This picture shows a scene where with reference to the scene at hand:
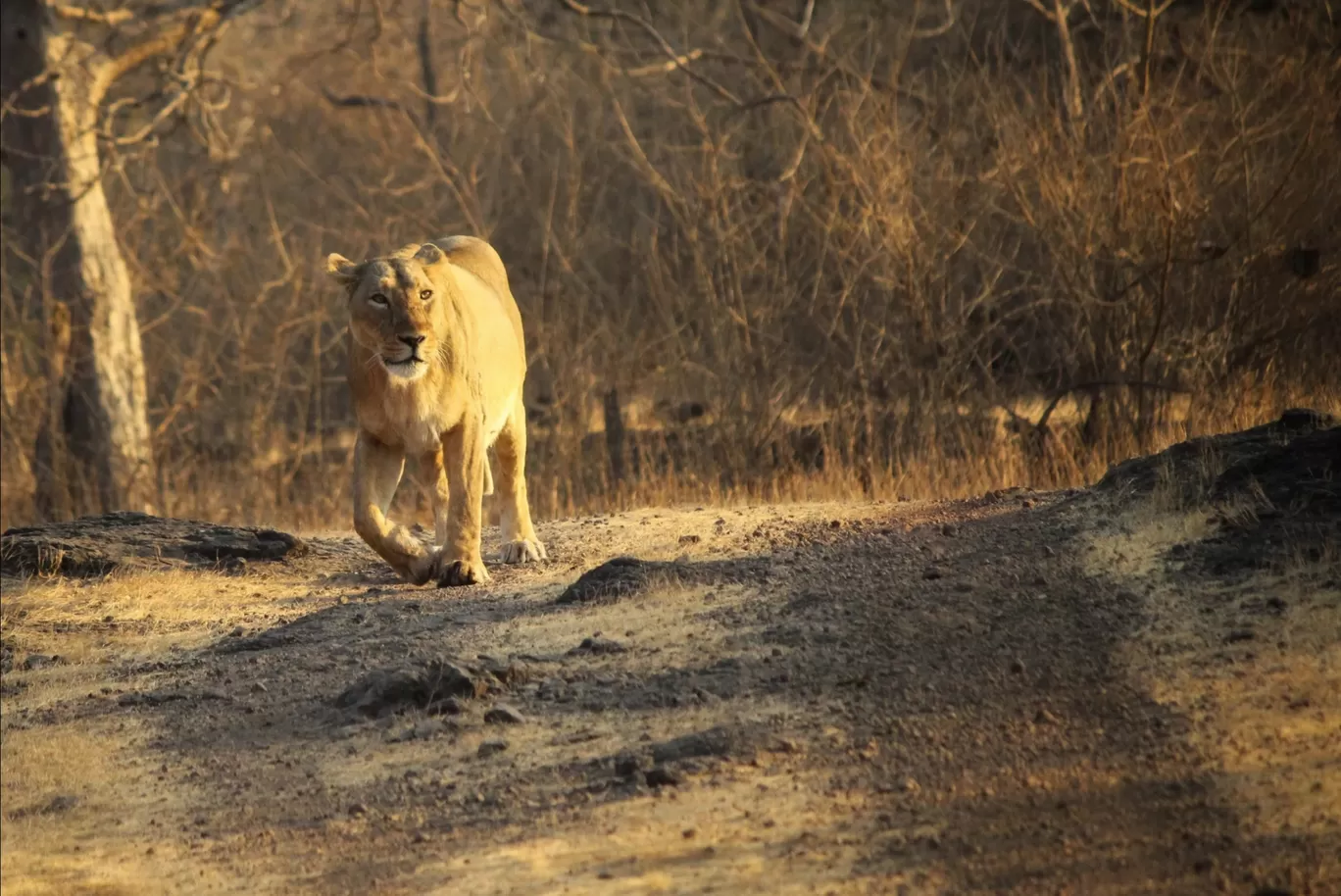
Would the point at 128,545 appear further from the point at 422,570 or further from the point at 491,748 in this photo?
the point at 491,748

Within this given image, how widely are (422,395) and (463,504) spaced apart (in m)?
0.50

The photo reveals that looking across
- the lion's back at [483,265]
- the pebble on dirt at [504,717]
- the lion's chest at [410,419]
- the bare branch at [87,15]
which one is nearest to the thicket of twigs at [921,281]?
the bare branch at [87,15]

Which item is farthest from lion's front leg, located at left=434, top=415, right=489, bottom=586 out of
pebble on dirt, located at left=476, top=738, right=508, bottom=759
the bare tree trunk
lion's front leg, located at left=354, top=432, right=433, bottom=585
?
the bare tree trunk

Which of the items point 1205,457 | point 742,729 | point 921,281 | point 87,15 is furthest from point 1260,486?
point 87,15

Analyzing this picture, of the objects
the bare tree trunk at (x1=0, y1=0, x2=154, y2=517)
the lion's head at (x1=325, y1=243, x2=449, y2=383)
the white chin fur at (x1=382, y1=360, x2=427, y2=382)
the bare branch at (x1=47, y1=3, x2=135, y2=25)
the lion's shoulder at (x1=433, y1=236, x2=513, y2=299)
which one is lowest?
the white chin fur at (x1=382, y1=360, x2=427, y2=382)

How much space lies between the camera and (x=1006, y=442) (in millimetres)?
13305

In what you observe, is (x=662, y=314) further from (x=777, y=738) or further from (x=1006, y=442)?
(x=777, y=738)

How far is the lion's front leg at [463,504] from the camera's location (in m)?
7.96

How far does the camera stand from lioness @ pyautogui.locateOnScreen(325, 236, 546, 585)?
7.65m

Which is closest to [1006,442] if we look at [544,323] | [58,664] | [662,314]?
[662,314]

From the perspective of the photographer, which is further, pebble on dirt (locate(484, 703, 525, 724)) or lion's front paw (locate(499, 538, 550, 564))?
lion's front paw (locate(499, 538, 550, 564))

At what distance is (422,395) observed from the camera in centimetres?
781

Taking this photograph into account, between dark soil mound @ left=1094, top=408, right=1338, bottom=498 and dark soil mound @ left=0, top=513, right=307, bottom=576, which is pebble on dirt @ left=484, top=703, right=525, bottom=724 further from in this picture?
dark soil mound @ left=0, top=513, right=307, bottom=576

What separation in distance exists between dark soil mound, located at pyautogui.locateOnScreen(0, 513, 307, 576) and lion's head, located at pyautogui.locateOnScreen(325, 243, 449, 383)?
6.57 feet
